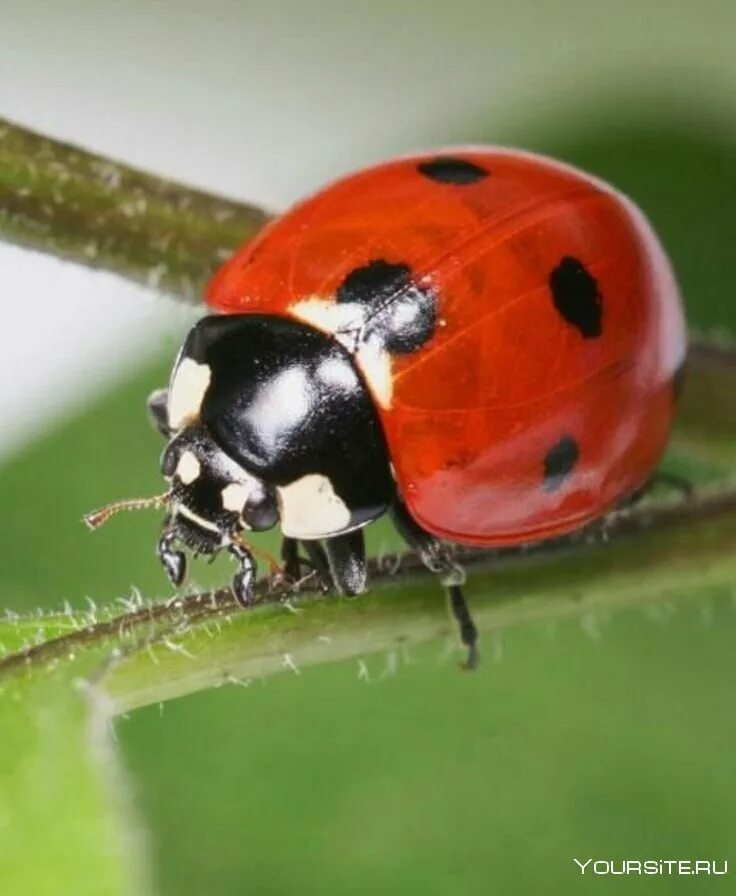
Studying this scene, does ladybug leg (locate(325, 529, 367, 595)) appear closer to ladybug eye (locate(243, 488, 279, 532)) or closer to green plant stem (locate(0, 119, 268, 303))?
ladybug eye (locate(243, 488, 279, 532))

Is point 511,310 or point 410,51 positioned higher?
point 511,310

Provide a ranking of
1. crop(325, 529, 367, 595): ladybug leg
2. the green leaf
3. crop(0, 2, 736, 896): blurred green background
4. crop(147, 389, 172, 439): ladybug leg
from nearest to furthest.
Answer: the green leaf < crop(325, 529, 367, 595): ladybug leg < crop(147, 389, 172, 439): ladybug leg < crop(0, 2, 736, 896): blurred green background

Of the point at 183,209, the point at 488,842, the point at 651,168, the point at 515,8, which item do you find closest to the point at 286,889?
the point at 488,842

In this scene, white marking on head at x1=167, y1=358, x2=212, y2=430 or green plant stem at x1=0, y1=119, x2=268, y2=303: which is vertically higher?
green plant stem at x1=0, y1=119, x2=268, y2=303

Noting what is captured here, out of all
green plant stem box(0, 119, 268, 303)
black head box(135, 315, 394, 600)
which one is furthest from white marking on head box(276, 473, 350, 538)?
green plant stem box(0, 119, 268, 303)

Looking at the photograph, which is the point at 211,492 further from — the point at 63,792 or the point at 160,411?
the point at 63,792

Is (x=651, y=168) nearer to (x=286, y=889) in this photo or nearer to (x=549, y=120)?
(x=549, y=120)

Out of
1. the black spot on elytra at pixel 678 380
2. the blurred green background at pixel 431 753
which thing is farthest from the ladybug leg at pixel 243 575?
the black spot on elytra at pixel 678 380
